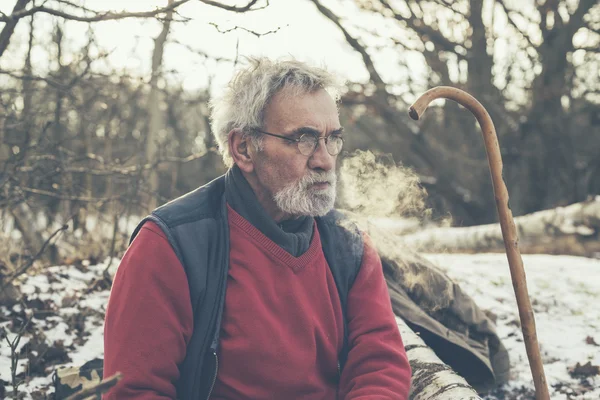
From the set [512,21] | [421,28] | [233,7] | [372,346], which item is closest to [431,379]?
[372,346]

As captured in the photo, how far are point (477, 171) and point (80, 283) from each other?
9748 mm

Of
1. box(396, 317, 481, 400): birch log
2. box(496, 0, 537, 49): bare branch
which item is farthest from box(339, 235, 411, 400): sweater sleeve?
box(496, 0, 537, 49): bare branch

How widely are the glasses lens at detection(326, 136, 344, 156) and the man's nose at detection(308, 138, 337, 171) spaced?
26 millimetres

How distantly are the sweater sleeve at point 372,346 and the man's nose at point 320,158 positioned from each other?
0.48 meters

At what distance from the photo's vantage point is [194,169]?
2105 cm

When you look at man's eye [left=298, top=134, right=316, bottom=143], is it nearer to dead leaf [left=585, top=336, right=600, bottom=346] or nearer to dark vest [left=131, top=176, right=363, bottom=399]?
dark vest [left=131, top=176, right=363, bottom=399]

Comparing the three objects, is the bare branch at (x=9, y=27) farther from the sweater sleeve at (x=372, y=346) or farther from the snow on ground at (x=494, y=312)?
the sweater sleeve at (x=372, y=346)

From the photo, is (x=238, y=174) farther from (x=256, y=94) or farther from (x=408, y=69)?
(x=408, y=69)

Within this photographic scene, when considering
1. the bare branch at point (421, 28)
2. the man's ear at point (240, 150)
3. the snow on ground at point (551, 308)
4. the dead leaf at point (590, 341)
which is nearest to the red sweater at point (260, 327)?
the man's ear at point (240, 150)

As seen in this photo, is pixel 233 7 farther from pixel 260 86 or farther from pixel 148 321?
pixel 148 321

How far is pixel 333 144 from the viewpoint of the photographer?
8.30 ft

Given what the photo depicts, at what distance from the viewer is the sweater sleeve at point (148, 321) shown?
2.02 metres

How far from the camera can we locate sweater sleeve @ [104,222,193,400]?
2.02 m

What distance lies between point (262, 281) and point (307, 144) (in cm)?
64
